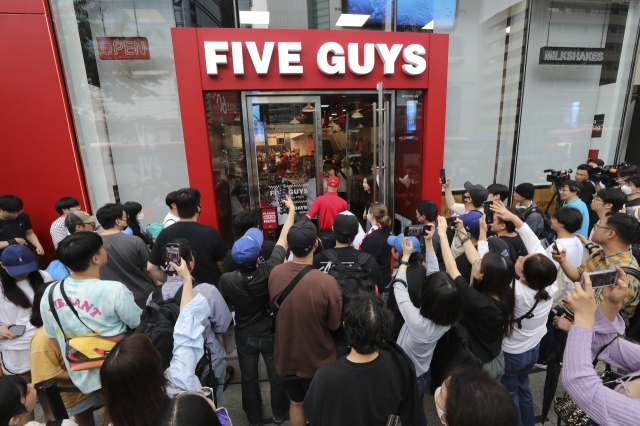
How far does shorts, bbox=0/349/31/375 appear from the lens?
2.38 meters

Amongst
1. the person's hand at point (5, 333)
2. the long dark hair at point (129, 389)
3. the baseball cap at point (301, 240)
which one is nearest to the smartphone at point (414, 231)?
the baseball cap at point (301, 240)

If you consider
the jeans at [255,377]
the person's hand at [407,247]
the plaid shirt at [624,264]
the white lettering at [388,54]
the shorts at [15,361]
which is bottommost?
the jeans at [255,377]

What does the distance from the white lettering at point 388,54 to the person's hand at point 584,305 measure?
4.65 meters

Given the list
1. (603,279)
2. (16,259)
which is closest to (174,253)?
(16,259)

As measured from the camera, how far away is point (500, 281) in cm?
206

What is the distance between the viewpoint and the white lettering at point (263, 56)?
187 inches

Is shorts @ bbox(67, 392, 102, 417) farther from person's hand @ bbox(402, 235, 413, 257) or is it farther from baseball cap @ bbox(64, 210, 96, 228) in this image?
person's hand @ bbox(402, 235, 413, 257)

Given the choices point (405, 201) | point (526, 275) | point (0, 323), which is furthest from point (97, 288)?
point (405, 201)

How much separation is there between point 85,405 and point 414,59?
19.5 feet

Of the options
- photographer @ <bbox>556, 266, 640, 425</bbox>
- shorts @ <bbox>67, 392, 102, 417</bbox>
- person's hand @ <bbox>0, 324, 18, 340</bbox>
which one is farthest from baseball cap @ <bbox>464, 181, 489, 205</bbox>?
person's hand @ <bbox>0, 324, 18, 340</bbox>

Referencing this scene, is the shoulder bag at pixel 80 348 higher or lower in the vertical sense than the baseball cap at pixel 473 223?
lower

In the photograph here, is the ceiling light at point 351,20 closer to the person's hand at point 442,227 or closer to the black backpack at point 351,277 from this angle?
the person's hand at point 442,227

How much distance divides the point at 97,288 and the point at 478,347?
2.59 meters

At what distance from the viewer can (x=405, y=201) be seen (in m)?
6.47
